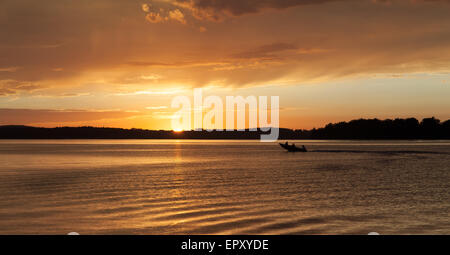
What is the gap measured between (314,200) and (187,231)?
16.2 m

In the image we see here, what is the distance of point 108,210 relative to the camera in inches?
1195

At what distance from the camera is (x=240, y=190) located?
4306 centimetres

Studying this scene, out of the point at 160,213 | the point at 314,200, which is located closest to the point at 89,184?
the point at 160,213
